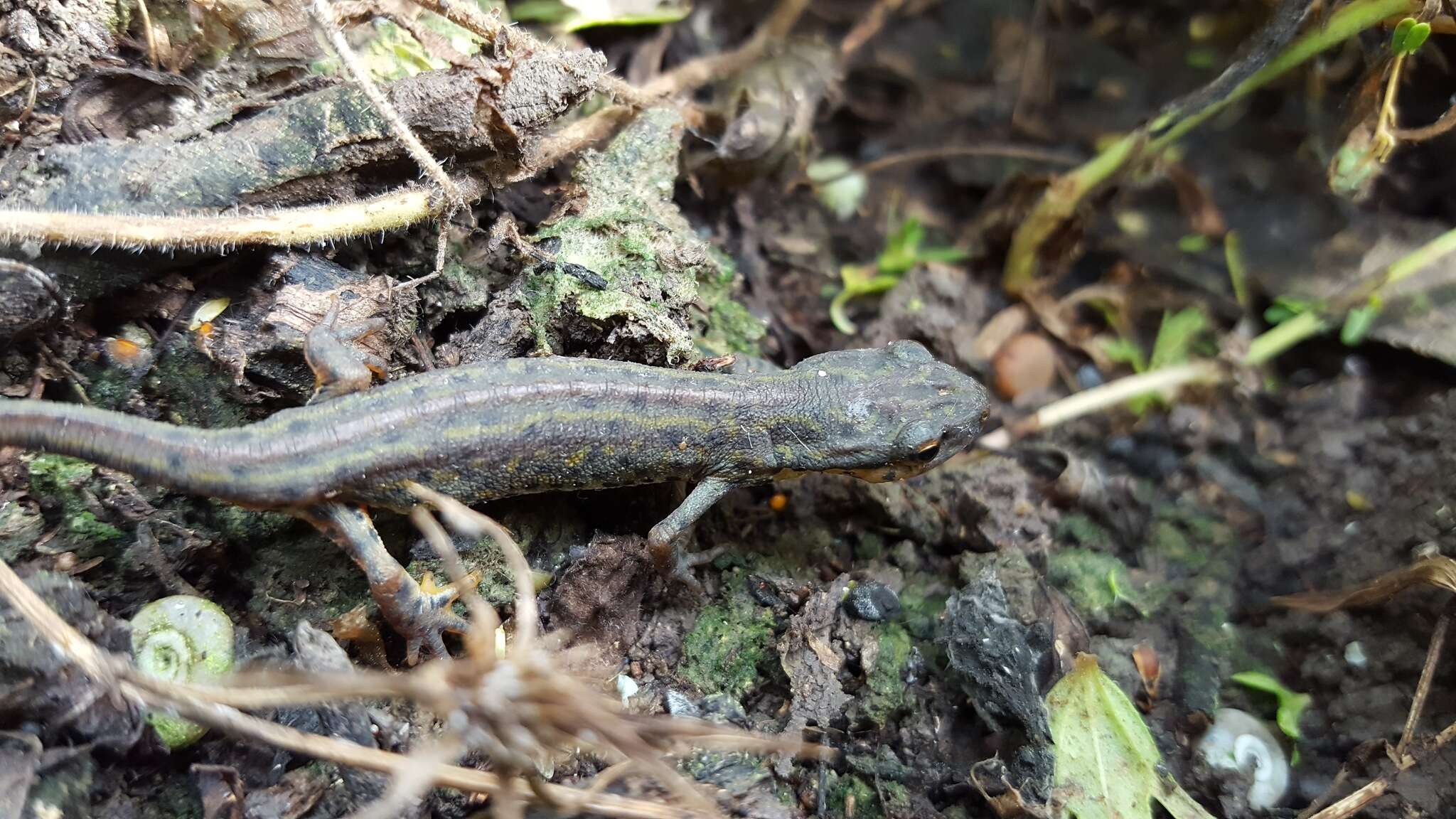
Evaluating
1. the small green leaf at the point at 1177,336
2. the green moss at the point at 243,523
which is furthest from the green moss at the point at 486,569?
the small green leaf at the point at 1177,336

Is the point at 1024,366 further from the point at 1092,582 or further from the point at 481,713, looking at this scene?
the point at 481,713

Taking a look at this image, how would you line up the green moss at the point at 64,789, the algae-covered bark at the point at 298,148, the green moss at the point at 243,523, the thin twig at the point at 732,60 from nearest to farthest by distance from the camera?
the green moss at the point at 64,789 < the algae-covered bark at the point at 298,148 < the green moss at the point at 243,523 < the thin twig at the point at 732,60

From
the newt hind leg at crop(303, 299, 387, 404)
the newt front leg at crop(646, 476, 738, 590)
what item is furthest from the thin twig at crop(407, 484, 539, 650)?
the newt front leg at crop(646, 476, 738, 590)

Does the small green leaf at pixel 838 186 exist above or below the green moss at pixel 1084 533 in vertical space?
above

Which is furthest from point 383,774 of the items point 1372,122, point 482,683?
point 1372,122

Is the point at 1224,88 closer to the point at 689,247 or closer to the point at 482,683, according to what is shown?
the point at 689,247

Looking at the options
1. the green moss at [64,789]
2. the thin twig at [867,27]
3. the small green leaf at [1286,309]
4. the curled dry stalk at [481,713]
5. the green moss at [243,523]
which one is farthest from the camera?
the thin twig at [867,27]

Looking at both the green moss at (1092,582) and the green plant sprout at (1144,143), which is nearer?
the green plant sprout at (1144,143)

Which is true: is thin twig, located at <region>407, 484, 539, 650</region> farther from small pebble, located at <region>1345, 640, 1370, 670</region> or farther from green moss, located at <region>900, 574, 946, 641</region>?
small pebble, located at <region>1345, 640, 1370, 670</region>

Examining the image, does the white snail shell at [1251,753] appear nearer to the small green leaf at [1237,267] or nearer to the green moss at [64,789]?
the small green leaf at [1237,267]
